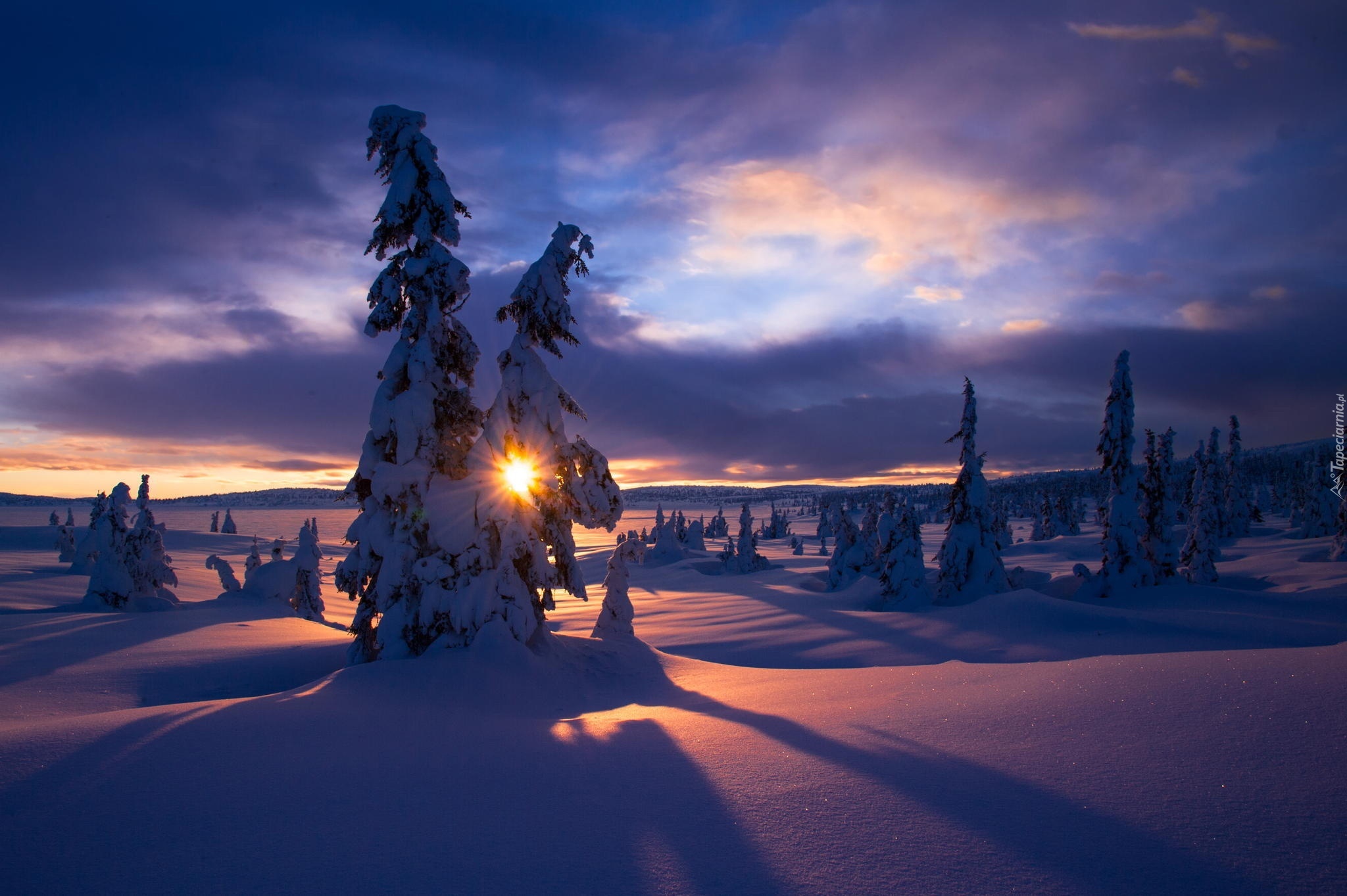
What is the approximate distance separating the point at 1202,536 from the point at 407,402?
46373 millimetres

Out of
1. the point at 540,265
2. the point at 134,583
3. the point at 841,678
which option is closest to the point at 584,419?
the point at 540,265

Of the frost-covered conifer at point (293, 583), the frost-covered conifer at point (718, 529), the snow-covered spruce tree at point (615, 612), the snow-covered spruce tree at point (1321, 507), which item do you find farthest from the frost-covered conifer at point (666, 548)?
the snow-covered spruce tree at point (1321, 507)

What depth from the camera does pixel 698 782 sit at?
4.94 metres

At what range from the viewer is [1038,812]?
3975 millimetres

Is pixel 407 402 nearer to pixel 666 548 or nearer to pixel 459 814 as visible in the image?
pixel 459 814

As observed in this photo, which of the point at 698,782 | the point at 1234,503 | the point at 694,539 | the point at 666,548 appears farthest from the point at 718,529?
the point at 698,782

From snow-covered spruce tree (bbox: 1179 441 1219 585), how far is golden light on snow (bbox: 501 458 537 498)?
3938 centimetres

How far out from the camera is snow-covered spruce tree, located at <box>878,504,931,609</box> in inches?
1025

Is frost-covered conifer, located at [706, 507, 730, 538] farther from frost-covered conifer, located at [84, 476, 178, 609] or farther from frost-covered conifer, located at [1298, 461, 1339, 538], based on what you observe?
frost-covered conifer, located at [84, 476, 178, 609]

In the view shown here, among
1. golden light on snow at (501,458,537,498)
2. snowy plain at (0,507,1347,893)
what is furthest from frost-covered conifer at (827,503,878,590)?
golden light on snow at (501,458,537,498)

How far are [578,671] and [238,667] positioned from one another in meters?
7.06

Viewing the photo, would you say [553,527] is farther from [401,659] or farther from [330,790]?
[330,790]

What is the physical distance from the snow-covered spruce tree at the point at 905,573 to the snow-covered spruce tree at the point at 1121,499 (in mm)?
7629

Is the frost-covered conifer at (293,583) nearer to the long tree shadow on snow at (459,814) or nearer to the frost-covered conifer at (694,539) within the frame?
the long tree shadow on snow at (459,814)
